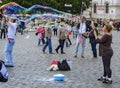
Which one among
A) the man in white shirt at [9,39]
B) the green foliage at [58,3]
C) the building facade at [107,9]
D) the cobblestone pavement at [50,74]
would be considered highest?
the man in white shirt at [9,39]

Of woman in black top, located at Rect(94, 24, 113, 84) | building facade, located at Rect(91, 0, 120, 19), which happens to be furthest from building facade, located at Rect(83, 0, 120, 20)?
woman in black top, located at Rect(94, 24, 113, 84)

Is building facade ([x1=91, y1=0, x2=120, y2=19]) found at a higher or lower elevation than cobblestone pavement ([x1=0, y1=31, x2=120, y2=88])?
lower

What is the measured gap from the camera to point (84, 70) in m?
15.8

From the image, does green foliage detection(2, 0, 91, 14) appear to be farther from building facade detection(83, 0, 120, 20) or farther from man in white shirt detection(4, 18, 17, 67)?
man in white shirt detection(4, 18, 17, 67)

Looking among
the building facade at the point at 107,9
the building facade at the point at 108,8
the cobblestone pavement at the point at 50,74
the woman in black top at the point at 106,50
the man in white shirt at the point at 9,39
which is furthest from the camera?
the building facade at the point at 108,8

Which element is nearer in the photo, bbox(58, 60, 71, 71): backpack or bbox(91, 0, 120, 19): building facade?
bbox(58, 60, 71, 71): backpack

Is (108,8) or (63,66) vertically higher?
(63,66)

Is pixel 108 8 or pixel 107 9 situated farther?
pixel 108 8

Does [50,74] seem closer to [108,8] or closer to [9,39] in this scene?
[9,39]

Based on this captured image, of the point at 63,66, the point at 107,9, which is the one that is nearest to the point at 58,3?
the point at 107,9

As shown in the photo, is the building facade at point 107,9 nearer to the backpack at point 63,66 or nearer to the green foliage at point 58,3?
the green foliage at point 58,3

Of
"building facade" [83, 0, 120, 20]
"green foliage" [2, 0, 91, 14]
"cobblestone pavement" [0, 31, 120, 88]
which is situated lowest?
"building facade" [83, 0, 120, 20]

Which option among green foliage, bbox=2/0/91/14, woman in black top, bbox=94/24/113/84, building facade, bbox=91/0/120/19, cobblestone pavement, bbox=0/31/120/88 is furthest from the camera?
Answer: building facade, bbox=91/0/120/19

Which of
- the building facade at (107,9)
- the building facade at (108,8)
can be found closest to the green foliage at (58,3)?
the building facade at (107,9)
